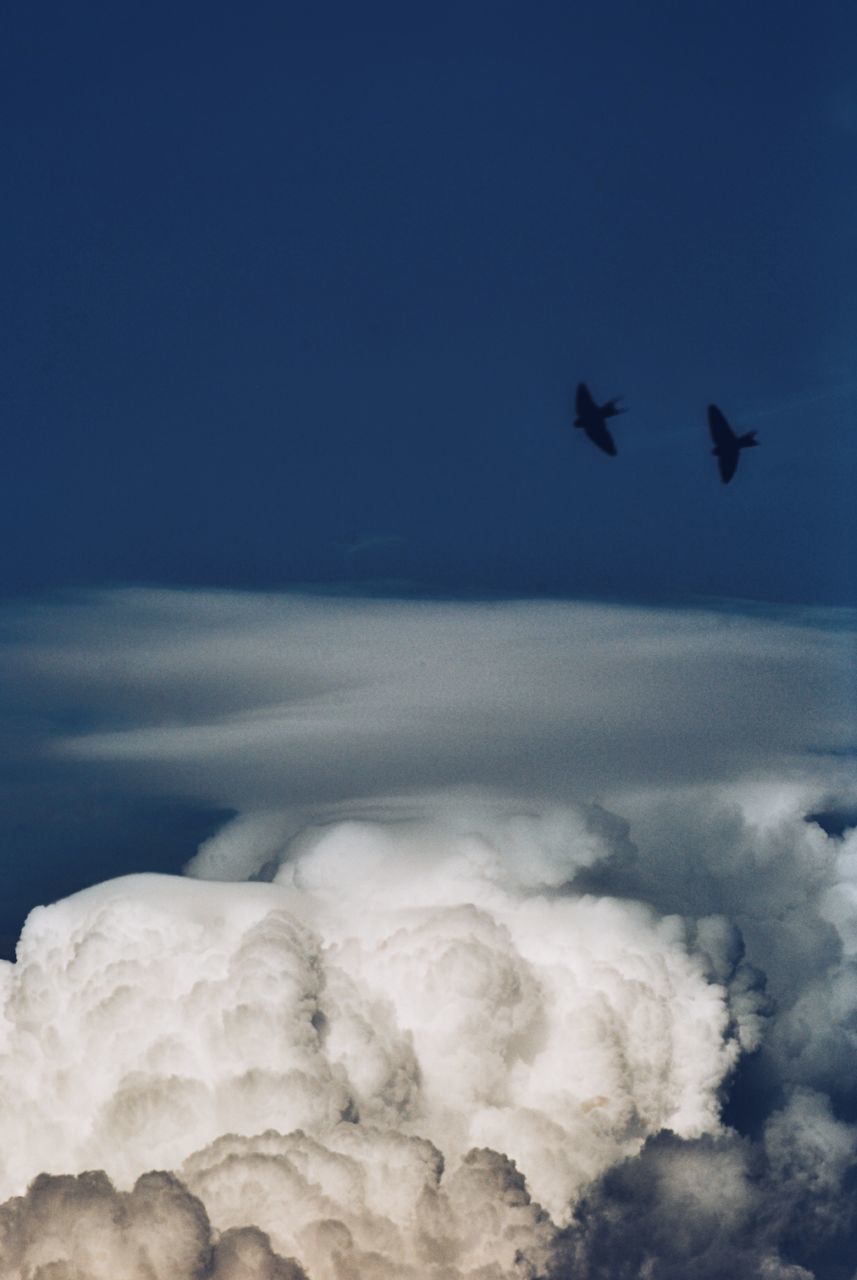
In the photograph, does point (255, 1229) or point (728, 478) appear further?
point (255, 1229)

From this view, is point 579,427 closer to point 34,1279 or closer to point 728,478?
point 728,478

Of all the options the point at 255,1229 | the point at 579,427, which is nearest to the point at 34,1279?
the point at 255,1229

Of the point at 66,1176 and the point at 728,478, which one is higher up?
the point at 728,478

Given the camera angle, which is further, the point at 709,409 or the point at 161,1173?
the point at 161,1173

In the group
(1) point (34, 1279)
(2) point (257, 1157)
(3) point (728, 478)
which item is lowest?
(1) point (34, 1279)

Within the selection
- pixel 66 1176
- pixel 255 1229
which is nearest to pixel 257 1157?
pixel 255 1229

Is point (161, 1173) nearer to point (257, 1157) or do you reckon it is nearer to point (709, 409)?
point (257, 1157)
